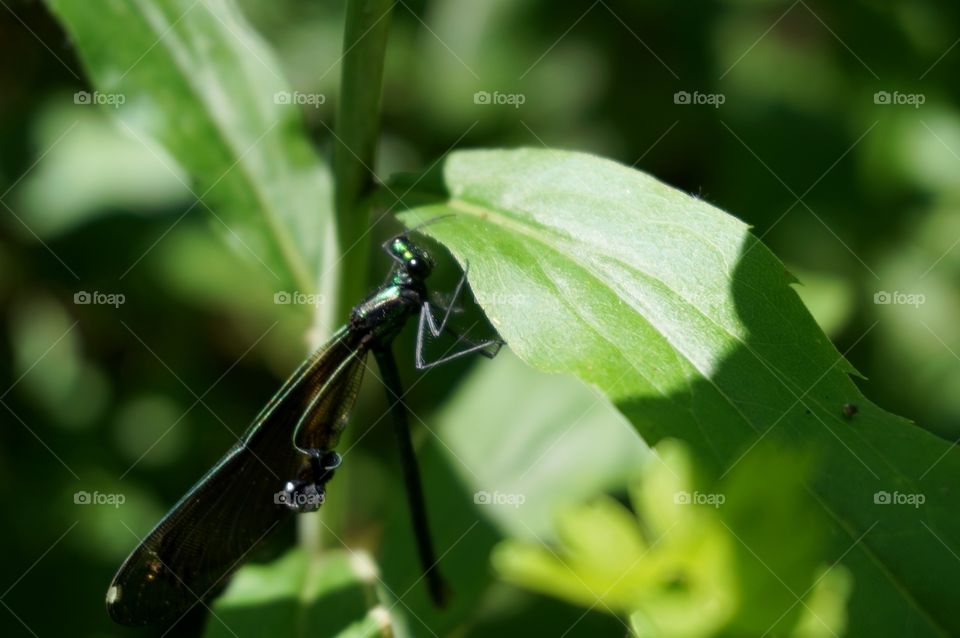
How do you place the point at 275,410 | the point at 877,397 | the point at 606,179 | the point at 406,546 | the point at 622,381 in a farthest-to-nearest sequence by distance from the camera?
the point at 877,397
the point at 406,546
the point at 275,410
the point at 606,179
the point at 622,381

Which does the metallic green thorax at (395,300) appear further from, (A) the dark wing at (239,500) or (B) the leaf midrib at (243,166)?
(B) the leaf midrib at (243,166)

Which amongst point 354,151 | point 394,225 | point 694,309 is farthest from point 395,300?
point 394,225

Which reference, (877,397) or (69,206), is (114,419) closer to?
(69,206)

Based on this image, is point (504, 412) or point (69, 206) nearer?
point (504, 412)

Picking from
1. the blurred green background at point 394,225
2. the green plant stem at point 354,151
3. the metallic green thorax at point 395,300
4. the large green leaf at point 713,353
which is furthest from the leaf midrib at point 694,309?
the blurred green background at point 394,225

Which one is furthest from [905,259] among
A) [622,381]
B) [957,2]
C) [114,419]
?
[114,419]

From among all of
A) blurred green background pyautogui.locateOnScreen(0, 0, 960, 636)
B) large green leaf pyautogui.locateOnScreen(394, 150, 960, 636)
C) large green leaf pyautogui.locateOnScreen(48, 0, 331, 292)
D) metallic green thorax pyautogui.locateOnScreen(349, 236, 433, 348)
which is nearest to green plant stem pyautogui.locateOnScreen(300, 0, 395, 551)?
metallic green thorax pyautogui.locateOnScreen(349, 236, 433, 348)
